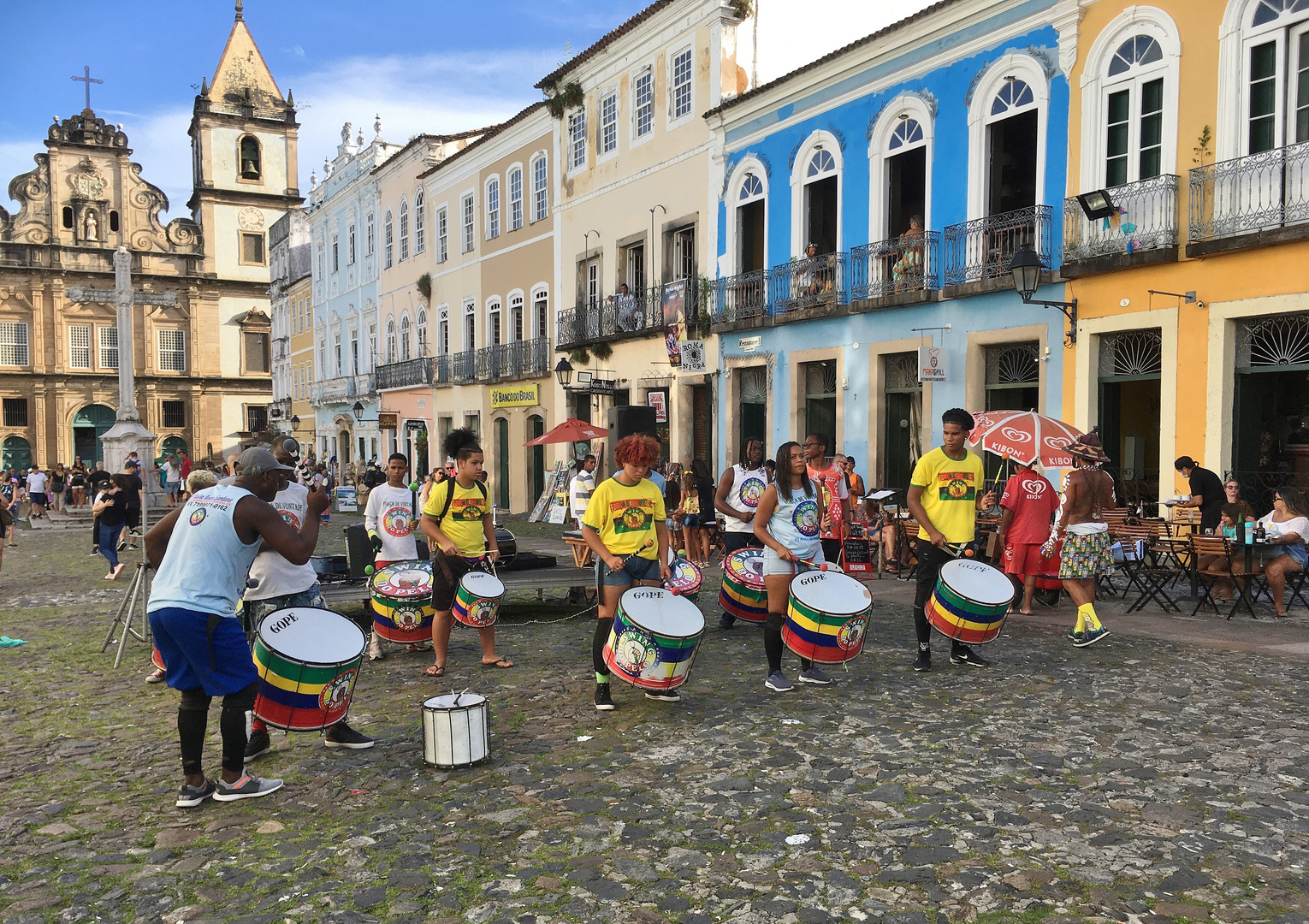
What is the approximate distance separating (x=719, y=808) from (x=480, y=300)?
2774 cm

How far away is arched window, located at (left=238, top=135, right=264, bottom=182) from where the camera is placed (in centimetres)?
6400

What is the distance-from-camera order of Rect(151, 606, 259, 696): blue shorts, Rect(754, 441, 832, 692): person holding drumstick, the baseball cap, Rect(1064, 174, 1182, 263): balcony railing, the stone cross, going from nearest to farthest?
Rect(151, 606, 259, 696): blue shorts → the baseball cap → Rect(754, 441, 832, 692): person holding drumstick → Rect(1064, 174, 1182, 263): balcony railing → the stone cross

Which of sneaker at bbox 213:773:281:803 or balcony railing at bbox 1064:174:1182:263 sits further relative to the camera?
balcony railing at bbox 1064:174:1182:263

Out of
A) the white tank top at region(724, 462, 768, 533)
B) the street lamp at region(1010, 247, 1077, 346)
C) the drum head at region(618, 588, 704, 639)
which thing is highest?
the street lamp at region(1010, 247, 1077, 346)

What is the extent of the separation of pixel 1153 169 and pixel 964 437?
7726 millimetres

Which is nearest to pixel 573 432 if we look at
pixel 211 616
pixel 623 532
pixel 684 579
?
pixel 684 579

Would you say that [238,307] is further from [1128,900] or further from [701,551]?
[1128,900]

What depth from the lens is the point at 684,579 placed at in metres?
8.91

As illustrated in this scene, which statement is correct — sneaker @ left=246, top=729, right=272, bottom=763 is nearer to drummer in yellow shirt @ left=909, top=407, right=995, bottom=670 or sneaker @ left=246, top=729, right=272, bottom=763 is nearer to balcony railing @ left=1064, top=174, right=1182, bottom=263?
drummer in yellow shirt @ left=909, top=407, right=995, bottom=670

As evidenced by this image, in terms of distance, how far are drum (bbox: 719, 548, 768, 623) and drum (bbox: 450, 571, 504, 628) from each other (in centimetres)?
224

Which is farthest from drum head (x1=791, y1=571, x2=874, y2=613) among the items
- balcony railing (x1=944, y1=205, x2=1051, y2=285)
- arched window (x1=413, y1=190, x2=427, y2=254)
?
arched window (x1=413, y1=190, x2=427, y2=254)

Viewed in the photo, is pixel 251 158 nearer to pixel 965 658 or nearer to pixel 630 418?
pixel 630 418

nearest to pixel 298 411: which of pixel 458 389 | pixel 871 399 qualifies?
pixel 458 389

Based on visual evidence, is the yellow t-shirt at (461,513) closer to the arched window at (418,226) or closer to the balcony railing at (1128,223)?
the balcony railing at (1128,223)
